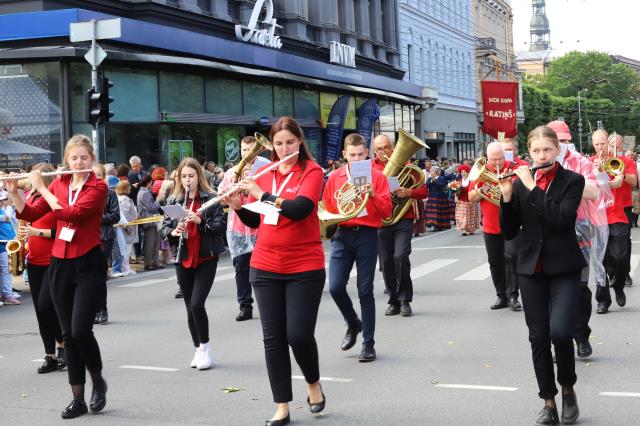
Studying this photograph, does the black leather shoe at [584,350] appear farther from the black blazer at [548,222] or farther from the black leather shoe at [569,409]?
the black blazer at [548,222]

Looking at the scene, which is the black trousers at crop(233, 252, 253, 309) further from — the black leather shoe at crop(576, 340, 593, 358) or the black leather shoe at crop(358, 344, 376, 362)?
the black leather shoe at crop(576, 340, 593, 358)

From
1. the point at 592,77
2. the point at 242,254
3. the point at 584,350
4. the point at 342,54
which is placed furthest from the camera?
the point at 592,77

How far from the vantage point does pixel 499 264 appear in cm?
1099

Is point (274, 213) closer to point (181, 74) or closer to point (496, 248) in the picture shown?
point (496, 248)

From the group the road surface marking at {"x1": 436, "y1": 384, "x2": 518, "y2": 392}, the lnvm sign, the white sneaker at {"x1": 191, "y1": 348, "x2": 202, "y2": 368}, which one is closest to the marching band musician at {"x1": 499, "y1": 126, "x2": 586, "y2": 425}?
the road surface marking at {"x1": 436, "y1": 384, "x2": 518, "y2": 392}

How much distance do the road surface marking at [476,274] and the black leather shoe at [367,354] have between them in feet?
20.2

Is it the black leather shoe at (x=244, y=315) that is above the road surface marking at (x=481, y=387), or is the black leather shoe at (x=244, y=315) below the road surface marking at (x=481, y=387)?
above

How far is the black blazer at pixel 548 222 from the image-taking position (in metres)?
5.93

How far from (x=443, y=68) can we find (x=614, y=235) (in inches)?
1890

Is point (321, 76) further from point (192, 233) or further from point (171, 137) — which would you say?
point (192, 233)

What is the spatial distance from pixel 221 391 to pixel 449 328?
10.9 feet

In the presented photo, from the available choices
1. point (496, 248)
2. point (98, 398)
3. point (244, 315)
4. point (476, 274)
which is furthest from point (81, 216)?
point (476, 274)

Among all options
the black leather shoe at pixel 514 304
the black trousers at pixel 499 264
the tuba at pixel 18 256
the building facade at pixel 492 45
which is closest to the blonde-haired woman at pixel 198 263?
the black trousers at pixel 499 264

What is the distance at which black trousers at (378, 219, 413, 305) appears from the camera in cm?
1084
